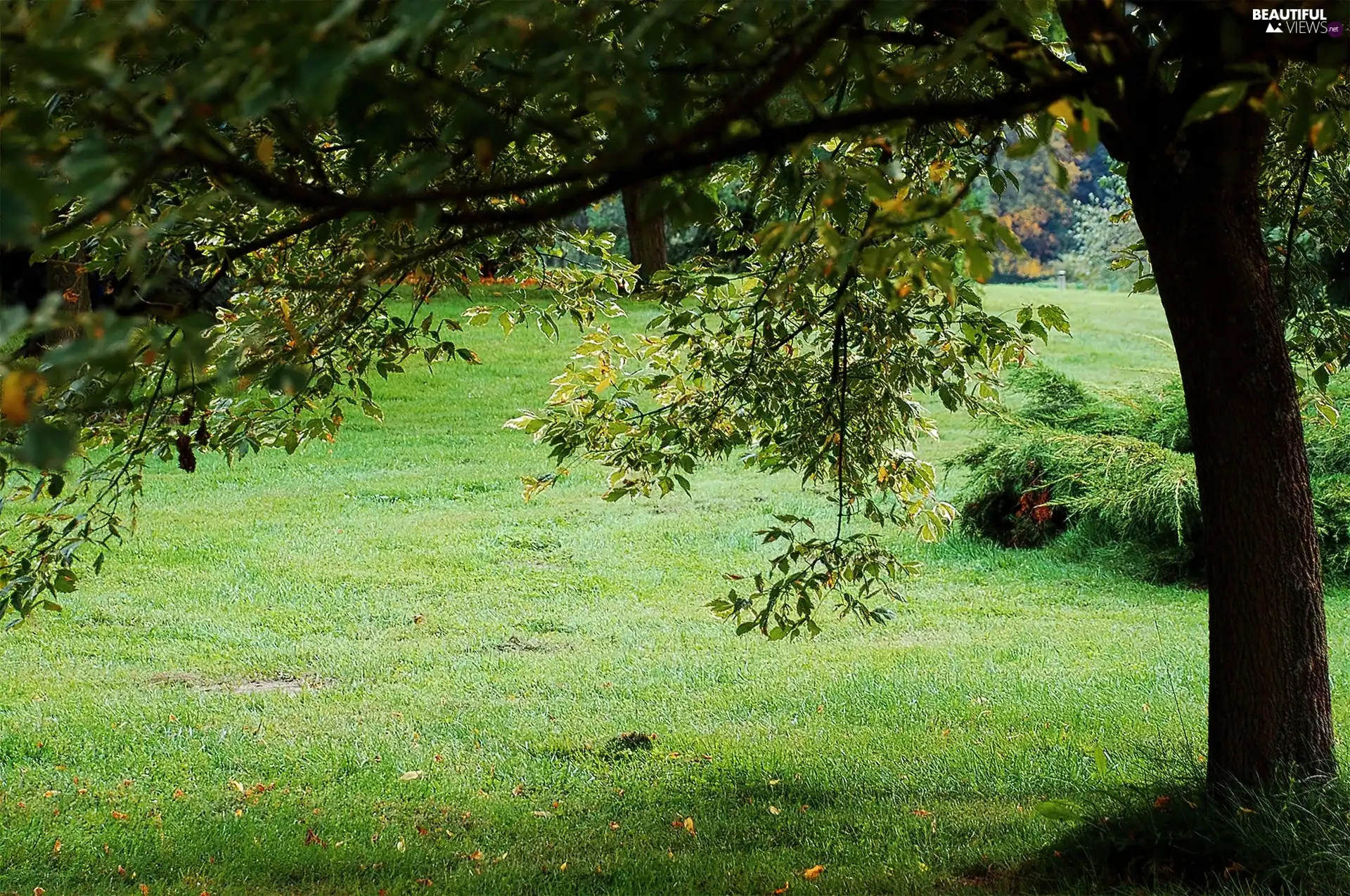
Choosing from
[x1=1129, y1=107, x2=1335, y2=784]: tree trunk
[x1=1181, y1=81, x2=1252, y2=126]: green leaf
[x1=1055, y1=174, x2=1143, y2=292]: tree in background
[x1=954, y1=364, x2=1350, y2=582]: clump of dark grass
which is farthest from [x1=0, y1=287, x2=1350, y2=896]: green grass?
[x1=1055, y1=174, x2=1143, y2=292]: tree in background

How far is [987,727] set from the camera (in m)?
6.33

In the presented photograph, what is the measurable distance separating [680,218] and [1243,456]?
2347 mm

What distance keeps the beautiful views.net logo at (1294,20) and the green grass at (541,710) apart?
253 cm

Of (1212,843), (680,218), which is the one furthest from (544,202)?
(1212,843)

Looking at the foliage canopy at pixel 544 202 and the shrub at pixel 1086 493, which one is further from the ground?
the foliage canopy at pixel 544 202

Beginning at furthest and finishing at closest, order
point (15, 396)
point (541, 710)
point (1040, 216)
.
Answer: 1. point (1040, 216)
2. point (541, 710)
3. point (15, 396)

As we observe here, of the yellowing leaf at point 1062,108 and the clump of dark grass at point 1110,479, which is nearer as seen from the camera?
the yellowing leaf at point 1062,108

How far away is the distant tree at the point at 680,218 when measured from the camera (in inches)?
63.4

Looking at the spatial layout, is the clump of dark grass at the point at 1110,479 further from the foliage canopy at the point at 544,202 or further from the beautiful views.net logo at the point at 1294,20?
the beautiful views.net logo at the point at 1294,20

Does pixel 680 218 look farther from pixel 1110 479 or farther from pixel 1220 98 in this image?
pixel 1110 479

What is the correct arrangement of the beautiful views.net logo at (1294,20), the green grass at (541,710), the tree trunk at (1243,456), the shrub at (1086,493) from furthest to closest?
the shrub at (1086,493), the green grass at (541,710), the tree trunk at (1243,456), the beautiful views.net logo at (1294,20)

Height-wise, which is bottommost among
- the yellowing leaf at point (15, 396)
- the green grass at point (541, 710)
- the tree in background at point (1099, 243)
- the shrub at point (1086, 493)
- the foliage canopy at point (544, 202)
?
the green grass at point (541, 710)

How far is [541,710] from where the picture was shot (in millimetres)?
7012

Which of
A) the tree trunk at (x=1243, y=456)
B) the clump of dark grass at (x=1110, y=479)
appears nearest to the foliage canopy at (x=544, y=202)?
the tree trunk at (x=1243, y=456)
